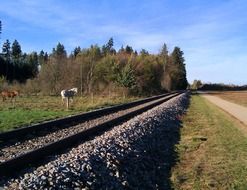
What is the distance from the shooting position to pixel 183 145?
1519 centimetres

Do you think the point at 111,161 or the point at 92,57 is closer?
the point at 111,161

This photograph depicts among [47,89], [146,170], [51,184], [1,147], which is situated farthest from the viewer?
[47,89]

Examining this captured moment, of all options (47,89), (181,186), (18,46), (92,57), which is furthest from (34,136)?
(18,46)

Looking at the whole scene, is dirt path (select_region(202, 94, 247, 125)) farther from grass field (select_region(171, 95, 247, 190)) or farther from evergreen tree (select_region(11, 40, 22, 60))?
evergreen tree (select_region(11, 40, 22, 60))

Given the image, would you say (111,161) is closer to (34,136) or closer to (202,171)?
(202,171)

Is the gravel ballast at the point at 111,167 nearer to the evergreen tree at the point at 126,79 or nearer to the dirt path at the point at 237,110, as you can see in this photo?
the dirt path at the point at 237,110

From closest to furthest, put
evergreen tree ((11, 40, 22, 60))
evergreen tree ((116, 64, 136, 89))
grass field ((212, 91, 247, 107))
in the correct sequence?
grass field ((212, 91, 247, 107)) → evergreen tree ((116, 64, 136, 89)) → evergreen tree ((11, 40, 22, 60))

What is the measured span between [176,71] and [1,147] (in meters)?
122

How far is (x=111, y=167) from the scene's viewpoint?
9.67 metres

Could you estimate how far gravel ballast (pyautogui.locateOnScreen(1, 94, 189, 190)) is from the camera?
801cm

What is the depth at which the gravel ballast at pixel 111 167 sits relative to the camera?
315 inches

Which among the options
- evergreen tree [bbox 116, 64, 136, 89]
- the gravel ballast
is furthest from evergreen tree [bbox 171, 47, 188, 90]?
the gravel ballast

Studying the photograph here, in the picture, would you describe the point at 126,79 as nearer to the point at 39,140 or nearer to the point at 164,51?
the point at 39,140

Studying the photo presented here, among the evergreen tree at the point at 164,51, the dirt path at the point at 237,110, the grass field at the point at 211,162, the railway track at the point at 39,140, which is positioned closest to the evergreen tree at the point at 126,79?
the dirt path at the point at 237,110
